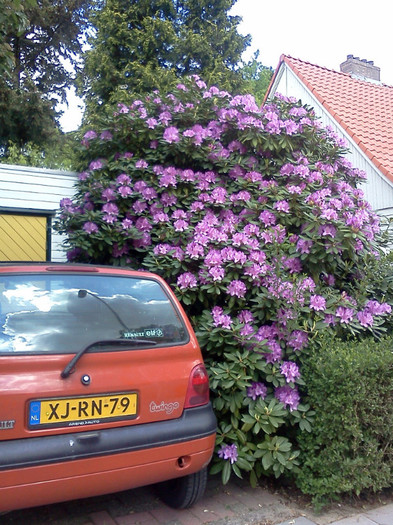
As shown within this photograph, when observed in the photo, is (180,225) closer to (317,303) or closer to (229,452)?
(317,303)

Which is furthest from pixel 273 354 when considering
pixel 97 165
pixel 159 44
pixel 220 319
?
pixel 159 44

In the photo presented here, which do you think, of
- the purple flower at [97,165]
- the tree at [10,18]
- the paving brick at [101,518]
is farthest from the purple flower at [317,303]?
the tree at [10,18]

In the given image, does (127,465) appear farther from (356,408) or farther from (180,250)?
(180,250)

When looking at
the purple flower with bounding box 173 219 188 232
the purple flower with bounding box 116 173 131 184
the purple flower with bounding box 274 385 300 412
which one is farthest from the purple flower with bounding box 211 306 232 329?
the purple flower with bounding box 116 173 131 184

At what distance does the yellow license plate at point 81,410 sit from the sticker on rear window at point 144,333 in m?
0.32

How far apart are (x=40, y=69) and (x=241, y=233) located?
1471 centimetres

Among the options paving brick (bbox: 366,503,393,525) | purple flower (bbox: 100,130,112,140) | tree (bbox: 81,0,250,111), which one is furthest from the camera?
tree (bbox: 81,0,250,111)

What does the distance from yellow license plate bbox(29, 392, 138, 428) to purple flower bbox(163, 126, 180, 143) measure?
9.50ft

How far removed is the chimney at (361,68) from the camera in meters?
15.5

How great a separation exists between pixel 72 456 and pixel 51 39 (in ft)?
51.6

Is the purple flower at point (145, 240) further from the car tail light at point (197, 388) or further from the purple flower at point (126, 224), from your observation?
the car tail light at point (197, 388)

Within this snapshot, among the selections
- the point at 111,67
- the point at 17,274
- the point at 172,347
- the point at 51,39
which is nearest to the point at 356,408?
the point at 172,347

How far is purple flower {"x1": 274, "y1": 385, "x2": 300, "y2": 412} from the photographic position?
344 centimetres

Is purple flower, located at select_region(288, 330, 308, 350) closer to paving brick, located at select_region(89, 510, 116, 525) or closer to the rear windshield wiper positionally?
the rear windshield wiper
